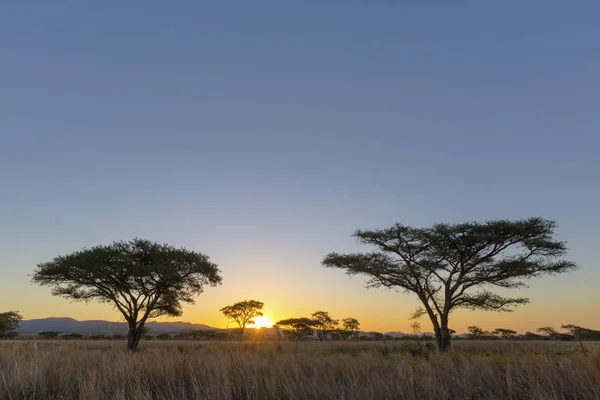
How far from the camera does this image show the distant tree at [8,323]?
63.1 metres

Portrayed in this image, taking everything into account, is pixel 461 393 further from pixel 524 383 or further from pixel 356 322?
pixel 356 322

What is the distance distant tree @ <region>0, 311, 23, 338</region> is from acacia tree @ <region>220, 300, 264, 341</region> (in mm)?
38563

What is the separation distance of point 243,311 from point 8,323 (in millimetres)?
42565

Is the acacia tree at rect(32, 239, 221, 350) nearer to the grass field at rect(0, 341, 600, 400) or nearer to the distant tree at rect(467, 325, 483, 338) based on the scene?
the grass field at rect(0, 341, 600, 400)

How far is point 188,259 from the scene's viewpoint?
29.5 metres

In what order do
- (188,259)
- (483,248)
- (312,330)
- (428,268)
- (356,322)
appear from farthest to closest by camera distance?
(356,322), (312,330), (188,259), (428,268), (483,248)

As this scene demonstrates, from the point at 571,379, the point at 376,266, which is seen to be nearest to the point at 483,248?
the point at 376,266

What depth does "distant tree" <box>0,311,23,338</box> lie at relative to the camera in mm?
63138

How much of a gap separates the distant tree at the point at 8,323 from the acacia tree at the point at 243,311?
3856 centimetres

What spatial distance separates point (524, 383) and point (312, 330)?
8242cm

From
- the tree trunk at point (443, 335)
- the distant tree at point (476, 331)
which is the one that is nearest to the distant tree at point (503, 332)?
the distant tree at point (476, 331)

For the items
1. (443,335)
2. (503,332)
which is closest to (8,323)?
(443,335)

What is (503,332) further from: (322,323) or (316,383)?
(316,383)

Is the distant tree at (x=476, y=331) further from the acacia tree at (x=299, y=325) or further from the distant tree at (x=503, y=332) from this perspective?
the acacia tree at (x=299, y=325)
